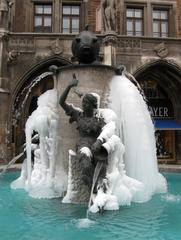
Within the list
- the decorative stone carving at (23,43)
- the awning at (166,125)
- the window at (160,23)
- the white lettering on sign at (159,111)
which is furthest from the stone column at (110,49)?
the white lettering on sign at (159,111)

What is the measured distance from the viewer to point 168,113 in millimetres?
20641

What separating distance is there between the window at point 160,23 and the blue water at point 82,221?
1662cm

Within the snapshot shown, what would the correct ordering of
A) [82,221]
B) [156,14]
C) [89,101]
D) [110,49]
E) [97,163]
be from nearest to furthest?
[82,221], [97,163], [89,101], [110,49], [156,14]

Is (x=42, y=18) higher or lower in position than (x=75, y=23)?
higher

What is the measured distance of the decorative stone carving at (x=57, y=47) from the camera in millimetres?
17672

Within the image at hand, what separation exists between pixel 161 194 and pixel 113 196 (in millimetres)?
1732

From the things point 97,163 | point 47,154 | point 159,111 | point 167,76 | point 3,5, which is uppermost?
point 3,5

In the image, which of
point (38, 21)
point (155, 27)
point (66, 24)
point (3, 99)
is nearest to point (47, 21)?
point (38, 21)

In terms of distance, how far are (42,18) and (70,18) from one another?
157 centimetres

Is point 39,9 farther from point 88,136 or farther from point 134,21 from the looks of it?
point 88,136

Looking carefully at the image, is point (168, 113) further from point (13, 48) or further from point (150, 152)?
point (150, 152)

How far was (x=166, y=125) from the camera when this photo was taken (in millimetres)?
19453

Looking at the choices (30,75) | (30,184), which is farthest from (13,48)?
(30,184)

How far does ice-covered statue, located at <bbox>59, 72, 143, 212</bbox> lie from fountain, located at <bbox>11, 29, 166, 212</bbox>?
0.01m
